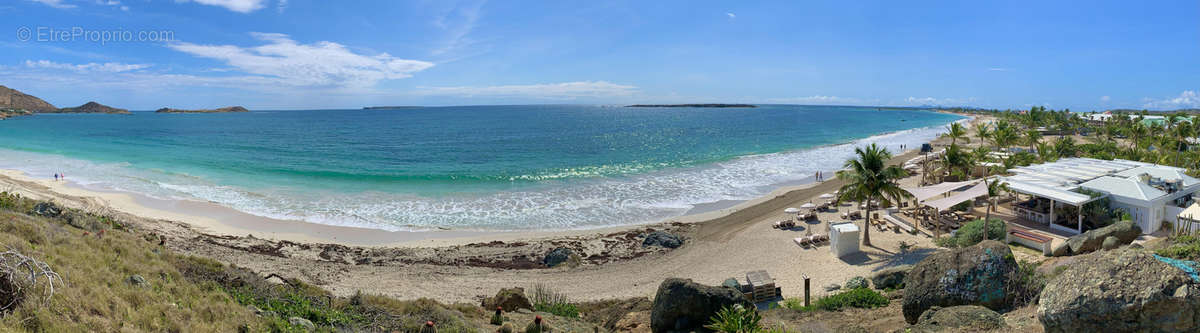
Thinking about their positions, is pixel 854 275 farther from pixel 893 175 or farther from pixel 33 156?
pixel 33 156

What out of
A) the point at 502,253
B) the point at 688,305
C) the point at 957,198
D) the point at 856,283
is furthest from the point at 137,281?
the point at 957,198

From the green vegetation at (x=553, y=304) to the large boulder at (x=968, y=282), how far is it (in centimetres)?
752

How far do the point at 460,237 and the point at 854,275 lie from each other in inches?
625

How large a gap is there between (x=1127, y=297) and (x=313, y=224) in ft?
88.9

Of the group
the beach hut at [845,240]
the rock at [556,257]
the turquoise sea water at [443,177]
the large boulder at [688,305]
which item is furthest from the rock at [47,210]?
the beach hut at [845,240]

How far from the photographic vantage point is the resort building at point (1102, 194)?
58.5ft

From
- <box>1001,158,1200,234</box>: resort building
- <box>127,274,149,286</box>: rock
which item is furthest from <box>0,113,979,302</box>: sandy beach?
<box>127,274,149,286</box>: rock

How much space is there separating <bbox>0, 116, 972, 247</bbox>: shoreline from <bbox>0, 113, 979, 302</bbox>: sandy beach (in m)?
0.08

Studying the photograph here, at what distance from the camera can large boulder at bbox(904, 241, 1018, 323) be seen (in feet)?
32.5

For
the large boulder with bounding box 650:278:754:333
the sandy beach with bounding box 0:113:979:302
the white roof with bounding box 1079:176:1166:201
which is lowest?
the sandy beach with bounding box 0:113:979:302

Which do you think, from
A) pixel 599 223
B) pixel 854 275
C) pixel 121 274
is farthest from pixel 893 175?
pixel 121 274

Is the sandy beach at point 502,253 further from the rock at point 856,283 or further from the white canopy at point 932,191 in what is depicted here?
the white canopy at point 932,191

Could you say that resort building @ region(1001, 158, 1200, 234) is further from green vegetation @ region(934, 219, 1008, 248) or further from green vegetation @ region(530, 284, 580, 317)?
green vegetation @ region(530, 284, 580, 317)

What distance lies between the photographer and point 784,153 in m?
55.8
